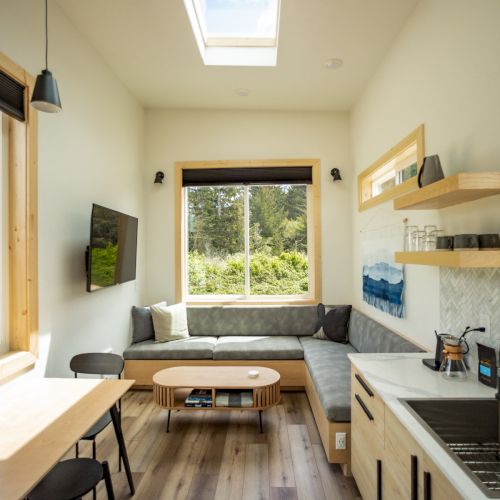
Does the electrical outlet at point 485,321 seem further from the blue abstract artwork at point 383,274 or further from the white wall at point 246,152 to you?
the white wall at point 246,152

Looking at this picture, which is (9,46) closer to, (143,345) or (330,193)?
(143,345)

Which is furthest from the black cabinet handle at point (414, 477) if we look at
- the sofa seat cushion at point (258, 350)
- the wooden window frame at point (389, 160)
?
the sofa seat cushion at point (258, 350)

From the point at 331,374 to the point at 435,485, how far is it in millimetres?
1738

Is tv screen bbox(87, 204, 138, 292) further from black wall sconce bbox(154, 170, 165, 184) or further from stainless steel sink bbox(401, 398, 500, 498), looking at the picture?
stainless steel sink bbox(401, 398, 500, 498)

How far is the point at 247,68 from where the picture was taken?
11.1 feet

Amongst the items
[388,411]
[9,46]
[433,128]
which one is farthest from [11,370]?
[433,128]

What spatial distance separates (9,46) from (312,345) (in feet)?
11.2

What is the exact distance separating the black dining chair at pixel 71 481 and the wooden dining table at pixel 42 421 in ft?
0.84

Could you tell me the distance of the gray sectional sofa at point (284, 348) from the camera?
259cm

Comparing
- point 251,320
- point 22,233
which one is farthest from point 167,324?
point 22,233

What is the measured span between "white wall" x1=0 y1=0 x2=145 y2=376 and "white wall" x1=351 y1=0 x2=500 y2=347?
2.57 m

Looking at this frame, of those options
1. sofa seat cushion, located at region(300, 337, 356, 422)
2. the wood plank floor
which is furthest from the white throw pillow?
sofa seat cushion, located at region(300, 337, 356, 422)

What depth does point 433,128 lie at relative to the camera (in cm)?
232

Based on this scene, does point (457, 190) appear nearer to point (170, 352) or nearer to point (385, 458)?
point (385, 458)
